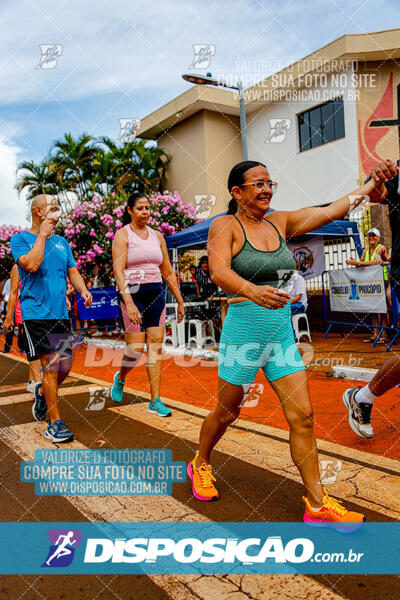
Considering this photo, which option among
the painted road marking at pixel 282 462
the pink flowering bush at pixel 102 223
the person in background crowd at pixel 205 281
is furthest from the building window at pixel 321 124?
the painted road marking at pixel 282 462

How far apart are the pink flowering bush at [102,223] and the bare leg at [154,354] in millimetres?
12297

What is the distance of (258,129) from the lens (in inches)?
850

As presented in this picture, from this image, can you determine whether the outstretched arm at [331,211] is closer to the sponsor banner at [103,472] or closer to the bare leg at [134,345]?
the sponsor banner at [103,472]

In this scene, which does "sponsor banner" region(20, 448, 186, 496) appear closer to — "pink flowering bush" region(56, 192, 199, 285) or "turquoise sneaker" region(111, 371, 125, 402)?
"turquoise sneaker" region(111, 371, 125, 402)

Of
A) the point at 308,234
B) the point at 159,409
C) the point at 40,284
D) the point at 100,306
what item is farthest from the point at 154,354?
the point at 100,306

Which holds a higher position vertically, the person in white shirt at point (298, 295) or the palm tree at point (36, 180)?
the palm tree at point (36, 180)

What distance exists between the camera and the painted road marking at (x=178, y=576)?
197cm

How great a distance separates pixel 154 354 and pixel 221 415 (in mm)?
2117

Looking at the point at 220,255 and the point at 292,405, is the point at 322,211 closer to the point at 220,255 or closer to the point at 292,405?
the point at 220,255

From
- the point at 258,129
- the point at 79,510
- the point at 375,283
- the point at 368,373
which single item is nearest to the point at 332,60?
the point at 258,129

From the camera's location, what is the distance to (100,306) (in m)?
13.4

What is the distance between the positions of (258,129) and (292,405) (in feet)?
68.1

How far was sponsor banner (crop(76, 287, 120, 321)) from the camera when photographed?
43.1 ft

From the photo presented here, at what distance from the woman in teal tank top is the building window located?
16815mm
